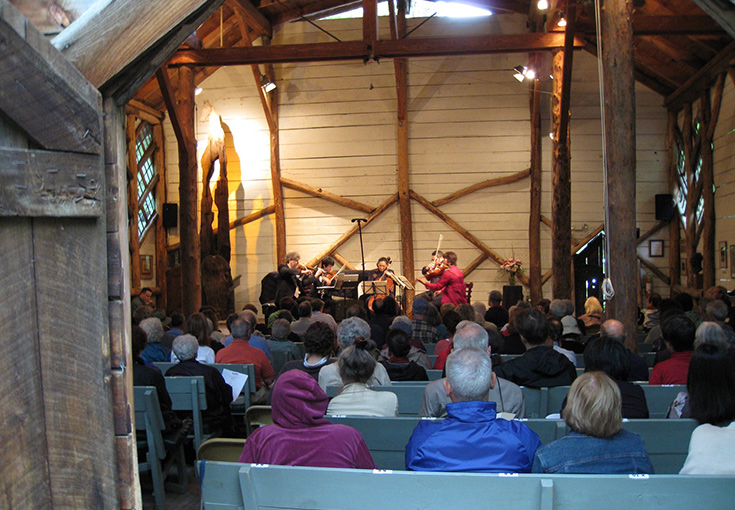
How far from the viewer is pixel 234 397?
4.48 metres

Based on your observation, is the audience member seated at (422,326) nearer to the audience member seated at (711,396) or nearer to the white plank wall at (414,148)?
the audience member seated at (711,396)

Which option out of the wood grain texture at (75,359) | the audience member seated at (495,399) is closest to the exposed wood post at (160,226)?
the audience member seated at (495,399)

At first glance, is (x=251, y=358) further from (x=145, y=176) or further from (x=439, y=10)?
(x=439, y=10)

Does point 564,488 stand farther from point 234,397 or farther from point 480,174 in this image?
point 480,174

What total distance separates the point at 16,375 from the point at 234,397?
106 inches

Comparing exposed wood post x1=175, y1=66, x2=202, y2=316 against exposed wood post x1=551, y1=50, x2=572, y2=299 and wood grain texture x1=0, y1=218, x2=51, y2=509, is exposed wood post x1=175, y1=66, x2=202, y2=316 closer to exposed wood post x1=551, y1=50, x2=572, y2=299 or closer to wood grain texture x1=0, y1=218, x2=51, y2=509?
exposed wood post x1=551, y1=50, x2=572, y2=299

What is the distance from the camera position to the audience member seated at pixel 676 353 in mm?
3900

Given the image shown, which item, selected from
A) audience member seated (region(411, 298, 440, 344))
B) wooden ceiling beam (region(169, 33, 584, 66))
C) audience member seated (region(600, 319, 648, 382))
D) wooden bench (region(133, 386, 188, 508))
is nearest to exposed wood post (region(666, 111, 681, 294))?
wooden ceiling beam (region(169, 33, 584, 66))

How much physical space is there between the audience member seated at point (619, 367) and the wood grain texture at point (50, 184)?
2337 mm

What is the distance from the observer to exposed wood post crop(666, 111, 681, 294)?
1319cm

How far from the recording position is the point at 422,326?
6.16 meters

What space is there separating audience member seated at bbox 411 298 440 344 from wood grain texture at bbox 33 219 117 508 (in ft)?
14.2

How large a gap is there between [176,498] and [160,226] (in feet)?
36.0

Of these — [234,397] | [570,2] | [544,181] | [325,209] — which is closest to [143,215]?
[325,209]
